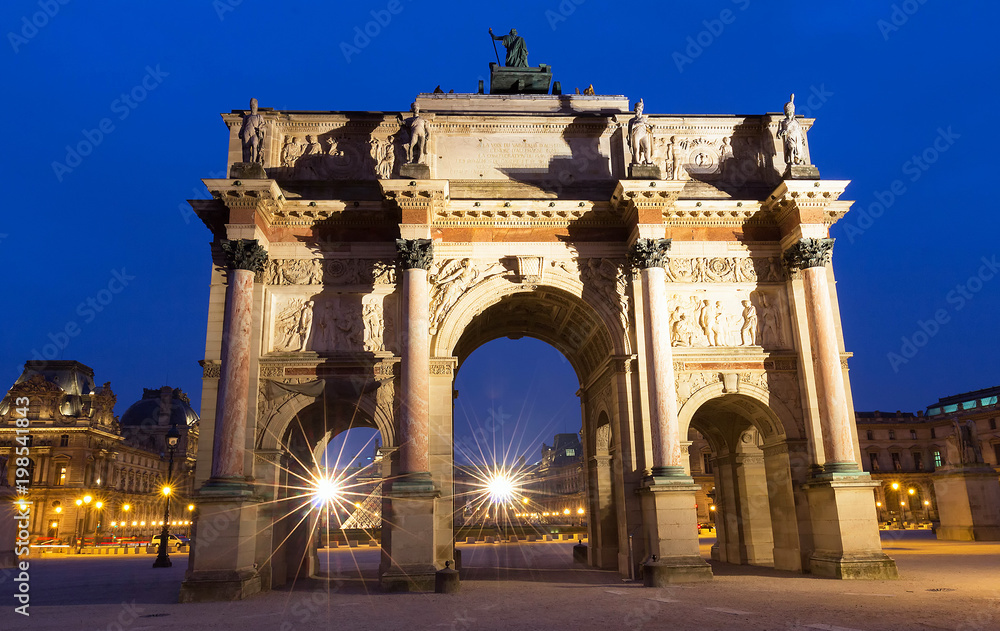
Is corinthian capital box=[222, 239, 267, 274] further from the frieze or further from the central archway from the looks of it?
the frieze

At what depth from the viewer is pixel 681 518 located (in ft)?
60.8

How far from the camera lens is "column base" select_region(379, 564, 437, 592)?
17.7 metres

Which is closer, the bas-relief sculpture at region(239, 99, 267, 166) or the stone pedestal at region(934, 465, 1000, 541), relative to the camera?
the bas-relief sculpture at region(239, 99, 267, 166)

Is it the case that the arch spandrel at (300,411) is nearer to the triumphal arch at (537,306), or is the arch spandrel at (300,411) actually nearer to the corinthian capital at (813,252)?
the triumphal arch at (537,306)

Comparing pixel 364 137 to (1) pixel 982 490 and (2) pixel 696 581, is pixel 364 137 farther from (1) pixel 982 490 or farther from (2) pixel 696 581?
(1) pixel 982 490

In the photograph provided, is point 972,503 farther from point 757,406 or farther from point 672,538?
point 672,538

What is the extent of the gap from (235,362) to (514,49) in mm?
15949

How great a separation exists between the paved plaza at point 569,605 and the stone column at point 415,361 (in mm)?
3624

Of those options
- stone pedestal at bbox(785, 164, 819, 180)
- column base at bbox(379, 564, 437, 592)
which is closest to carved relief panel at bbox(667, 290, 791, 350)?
stone pedestal at bbox(785, 164, 819, 180)

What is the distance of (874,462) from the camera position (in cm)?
9006

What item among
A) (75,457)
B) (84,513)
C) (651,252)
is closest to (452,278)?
(651,252)

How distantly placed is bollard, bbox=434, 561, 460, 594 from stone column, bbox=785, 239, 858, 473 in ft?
35.4

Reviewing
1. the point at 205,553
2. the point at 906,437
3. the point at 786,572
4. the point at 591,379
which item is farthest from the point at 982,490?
the point at 906,437

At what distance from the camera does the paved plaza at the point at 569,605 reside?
38.4 ft
